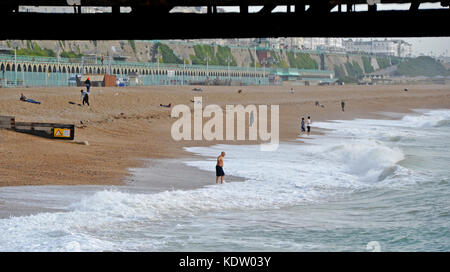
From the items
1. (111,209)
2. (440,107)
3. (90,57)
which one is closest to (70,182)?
(111,209)

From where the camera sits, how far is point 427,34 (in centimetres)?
1077

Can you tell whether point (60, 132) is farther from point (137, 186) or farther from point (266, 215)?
point (266, 215)

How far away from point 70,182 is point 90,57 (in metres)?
113

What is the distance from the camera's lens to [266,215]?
1845cm

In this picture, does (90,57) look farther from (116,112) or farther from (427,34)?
(427,34)

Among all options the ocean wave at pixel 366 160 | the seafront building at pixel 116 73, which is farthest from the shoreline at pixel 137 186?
the seafront building at pixel 116 73

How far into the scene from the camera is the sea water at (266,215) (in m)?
15.0

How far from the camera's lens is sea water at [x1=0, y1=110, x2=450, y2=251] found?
15047 mm

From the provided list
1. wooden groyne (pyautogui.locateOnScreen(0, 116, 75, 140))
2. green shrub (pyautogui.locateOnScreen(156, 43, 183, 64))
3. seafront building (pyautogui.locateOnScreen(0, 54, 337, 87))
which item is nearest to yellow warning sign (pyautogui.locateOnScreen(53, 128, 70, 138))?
wooden groyne (pyautogui.locateOnScreen(0, 116, 75, 140))

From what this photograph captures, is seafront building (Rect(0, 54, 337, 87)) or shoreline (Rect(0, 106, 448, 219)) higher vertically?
seafront building (Rect(0, 54, 337, 87))

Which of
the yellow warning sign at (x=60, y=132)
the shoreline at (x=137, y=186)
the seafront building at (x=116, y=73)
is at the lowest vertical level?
the shoreline at (x=137, y=186)

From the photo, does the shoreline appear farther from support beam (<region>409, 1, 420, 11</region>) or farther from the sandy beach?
support beam (<region>409, 1, 420, 11</region>)

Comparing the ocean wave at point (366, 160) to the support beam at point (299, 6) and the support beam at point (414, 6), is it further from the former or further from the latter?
the support beam at point (299, 6)
